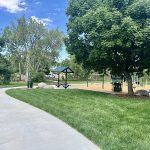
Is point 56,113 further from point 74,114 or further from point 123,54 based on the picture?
point 123,54

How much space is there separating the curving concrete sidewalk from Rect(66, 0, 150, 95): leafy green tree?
9.21 m

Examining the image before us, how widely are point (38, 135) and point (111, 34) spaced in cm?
1267

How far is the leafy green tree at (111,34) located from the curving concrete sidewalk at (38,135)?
363 inches

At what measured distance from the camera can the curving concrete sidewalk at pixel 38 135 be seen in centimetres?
913

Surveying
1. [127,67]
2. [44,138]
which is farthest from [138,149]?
[127,67]

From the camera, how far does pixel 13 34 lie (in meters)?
68.1

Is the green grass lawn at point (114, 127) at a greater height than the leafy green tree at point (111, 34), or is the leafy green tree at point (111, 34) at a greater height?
the leafy green tree at point (111, 34)

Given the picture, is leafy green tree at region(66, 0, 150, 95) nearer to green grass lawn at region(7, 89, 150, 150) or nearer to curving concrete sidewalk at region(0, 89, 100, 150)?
green grass lawn at region(7, 89, 150, 150)

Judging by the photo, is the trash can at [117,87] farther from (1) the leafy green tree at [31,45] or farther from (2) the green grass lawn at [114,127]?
(1) the leafy green tree at [31,45]

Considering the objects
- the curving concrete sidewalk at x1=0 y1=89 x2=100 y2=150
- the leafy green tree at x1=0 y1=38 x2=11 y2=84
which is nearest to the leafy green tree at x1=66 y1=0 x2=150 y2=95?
the curving concrete sidewalk at x1=0 y1=89 x2=100 y2=150

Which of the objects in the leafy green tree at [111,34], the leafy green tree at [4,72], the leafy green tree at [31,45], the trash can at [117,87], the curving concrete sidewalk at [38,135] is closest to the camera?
the curving concrete sidewalk at [38,135]

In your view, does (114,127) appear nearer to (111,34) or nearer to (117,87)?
(111,34)

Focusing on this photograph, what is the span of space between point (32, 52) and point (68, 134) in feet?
201

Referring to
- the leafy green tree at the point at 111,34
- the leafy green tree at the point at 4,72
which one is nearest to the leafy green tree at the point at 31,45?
the leafy green tree at the point at 4,72
